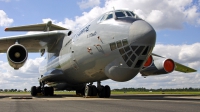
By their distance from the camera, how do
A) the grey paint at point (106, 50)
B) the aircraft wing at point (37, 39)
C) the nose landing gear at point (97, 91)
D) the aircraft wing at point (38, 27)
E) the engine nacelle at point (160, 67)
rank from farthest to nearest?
the aircraft wing at point (38, 27) → the aircraft wing at point (37, 39) → the engine nacelle at point (160, 67) → the nose landing gear at point (97, 91) → the grey paint at point (106, 50)

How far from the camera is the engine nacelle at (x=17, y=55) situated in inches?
541

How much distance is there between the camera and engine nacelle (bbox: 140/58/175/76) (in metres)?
14.4

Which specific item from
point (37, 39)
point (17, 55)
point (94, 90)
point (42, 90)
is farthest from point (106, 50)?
point (42, 90)

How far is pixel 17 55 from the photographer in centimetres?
1400

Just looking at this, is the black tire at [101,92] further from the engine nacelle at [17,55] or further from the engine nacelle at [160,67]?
the engine nacelle at [17,55]

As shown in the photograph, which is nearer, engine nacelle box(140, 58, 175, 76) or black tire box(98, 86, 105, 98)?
black tire box(98, 86, 105, 98)

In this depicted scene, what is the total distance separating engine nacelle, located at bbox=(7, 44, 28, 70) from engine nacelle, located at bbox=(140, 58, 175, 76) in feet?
20.6

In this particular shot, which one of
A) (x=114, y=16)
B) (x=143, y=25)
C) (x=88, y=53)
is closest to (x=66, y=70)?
(x=88, y=53)

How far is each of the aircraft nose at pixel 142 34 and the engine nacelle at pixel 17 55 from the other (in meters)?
6.11

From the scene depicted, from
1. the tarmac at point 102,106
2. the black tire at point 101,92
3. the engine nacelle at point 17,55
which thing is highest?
the engine nacelle at point 17,55

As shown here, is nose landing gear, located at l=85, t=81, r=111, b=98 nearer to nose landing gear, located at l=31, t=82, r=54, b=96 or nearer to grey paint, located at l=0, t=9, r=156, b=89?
grey paint, located at l=0, t=9, r=156, b=89

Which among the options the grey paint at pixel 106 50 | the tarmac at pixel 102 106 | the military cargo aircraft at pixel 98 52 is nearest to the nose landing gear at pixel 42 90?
the military cargo aircraft at pixel 98 52

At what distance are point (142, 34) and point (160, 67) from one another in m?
4.89

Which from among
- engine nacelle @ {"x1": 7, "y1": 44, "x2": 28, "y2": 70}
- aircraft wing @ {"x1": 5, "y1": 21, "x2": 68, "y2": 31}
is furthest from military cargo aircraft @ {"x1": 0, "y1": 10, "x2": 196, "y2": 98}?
aircraft wing @ {"x1": 5, "y1": 21, "x2": 68, "y2": 31}
